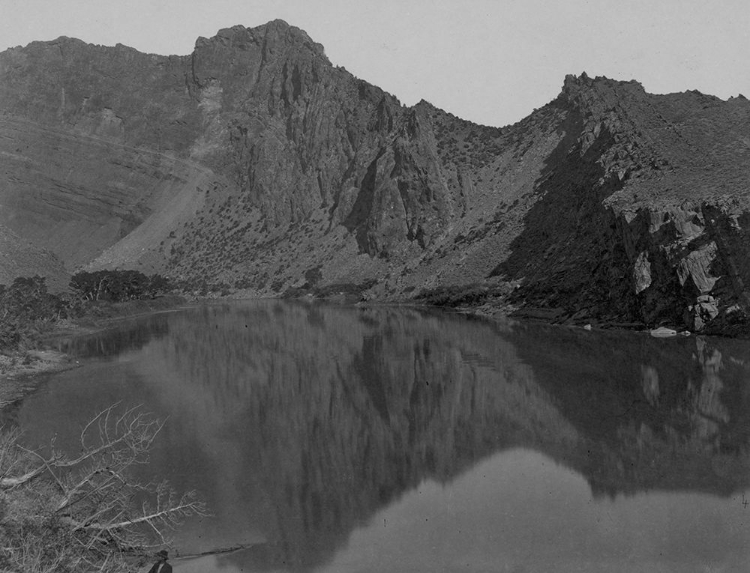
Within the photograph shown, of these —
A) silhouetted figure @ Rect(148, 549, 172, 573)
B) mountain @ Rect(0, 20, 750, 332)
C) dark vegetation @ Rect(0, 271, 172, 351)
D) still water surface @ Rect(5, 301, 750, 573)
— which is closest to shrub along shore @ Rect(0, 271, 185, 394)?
dark vegetation @ Rect(0, 271, 172, 351)

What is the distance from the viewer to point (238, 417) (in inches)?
1031

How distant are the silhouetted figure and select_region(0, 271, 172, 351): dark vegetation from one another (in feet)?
103

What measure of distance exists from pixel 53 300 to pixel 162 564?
2332 inches

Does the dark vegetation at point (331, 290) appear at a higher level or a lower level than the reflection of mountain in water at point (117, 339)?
higher

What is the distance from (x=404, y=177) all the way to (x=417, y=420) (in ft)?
358

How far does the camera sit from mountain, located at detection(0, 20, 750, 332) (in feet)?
169

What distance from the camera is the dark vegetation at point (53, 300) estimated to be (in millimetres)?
42519

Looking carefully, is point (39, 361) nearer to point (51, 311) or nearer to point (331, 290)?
point (51, 311)

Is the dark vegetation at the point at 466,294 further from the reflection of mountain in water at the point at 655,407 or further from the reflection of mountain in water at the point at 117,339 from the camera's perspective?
the reflection of mountain in water at the point at 655,407

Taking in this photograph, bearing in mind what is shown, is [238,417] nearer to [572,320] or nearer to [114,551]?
[114,551]

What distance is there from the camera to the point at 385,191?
132500 millimetres

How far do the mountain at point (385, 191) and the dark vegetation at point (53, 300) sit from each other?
3309cm

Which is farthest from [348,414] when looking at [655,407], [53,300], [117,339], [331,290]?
[331,290]

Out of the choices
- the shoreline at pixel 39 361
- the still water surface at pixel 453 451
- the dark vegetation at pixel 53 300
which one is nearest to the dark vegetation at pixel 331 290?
the dark vegetation at pixel 53 300
